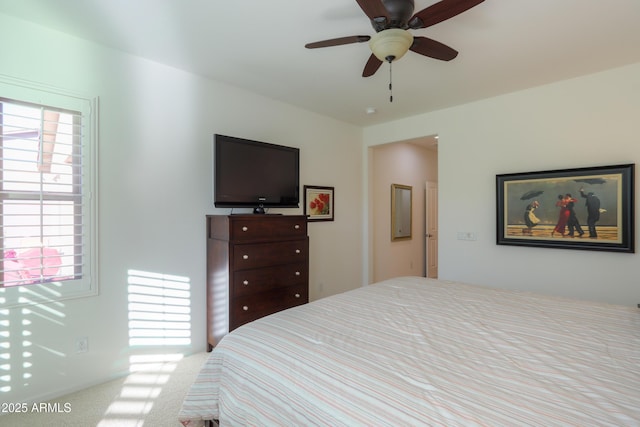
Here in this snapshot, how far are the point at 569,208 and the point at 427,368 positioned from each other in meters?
2.97

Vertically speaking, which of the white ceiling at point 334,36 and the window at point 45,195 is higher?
the white ceiling at point 334,36

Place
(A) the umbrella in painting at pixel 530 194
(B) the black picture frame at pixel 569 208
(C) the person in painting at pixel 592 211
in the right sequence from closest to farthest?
(B) the black picture frame at pixel 569 208 → (C) the person in painting at pixel 592 211 → (A) the umbrella in painting at pixel 530 194

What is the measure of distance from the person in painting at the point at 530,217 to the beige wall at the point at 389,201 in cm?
215

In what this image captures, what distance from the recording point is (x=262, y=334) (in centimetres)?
149

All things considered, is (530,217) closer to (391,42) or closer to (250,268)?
(391,42)

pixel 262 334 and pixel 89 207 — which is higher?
pixel 89 207

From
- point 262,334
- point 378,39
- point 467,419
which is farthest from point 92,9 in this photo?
point 467,419

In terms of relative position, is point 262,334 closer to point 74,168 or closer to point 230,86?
point 74,168

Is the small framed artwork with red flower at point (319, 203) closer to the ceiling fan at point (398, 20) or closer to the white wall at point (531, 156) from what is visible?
the white wall at point (531, 156)

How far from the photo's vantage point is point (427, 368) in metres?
1.15

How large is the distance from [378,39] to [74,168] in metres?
2.47

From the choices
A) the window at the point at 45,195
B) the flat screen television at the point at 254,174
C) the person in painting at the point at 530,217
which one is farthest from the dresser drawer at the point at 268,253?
the person in painting at the point at 530,217

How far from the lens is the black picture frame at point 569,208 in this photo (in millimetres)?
2820

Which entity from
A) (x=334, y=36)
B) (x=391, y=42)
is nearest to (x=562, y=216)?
(x=391, y=42)
